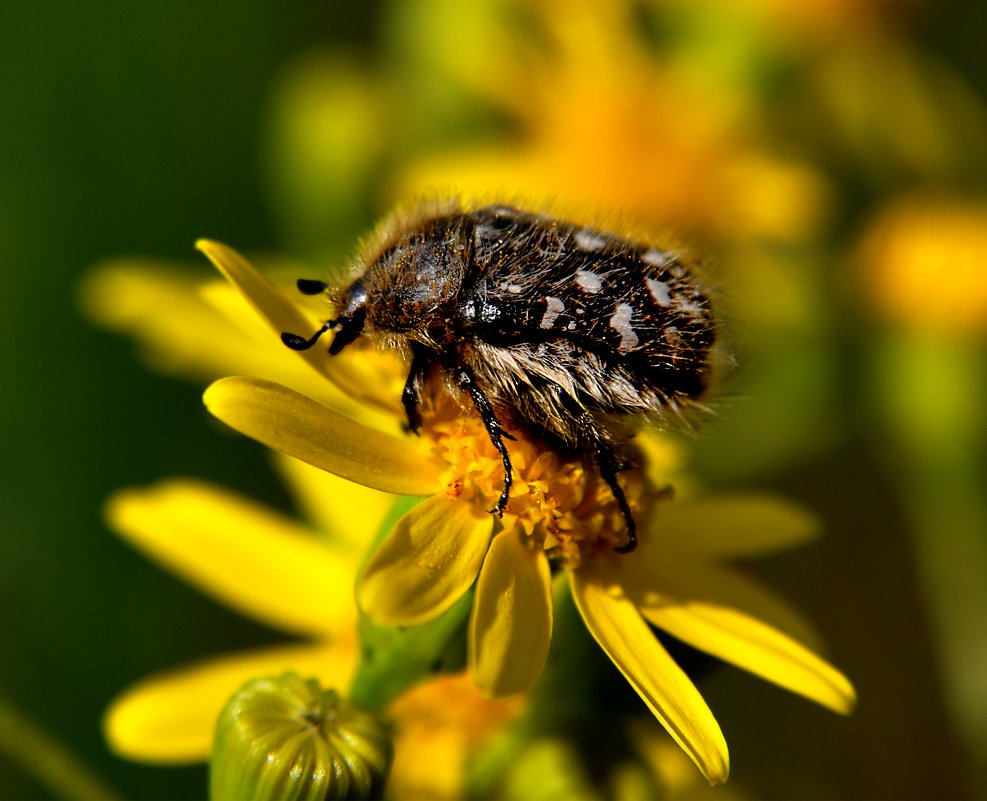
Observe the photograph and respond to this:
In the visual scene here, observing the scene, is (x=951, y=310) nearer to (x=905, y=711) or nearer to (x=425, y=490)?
(x=905, y=711)

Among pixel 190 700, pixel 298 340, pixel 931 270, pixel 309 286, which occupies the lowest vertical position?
pixel 190 700

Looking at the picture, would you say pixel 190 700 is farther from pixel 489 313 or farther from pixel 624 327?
pixel 624 327

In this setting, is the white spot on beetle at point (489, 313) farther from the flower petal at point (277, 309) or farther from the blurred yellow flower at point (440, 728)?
the blurred yellow flower at point (440, 728)

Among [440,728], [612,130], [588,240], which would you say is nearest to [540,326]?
[588,240]

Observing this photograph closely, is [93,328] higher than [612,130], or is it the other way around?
[612,130]

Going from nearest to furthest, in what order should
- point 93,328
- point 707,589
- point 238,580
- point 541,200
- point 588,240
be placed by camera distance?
point 588,240 < point 707,589 < point 238,580 < point 541,200 < point 93,328

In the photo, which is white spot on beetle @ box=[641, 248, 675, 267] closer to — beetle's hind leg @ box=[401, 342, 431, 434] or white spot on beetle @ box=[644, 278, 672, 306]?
white spot on beetle @ box=[644, 278, 672, 306]

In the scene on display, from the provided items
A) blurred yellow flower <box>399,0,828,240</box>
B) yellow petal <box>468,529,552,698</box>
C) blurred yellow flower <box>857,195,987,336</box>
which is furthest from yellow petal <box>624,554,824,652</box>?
blurred yellow flower <box>857,195,987,336</box>
